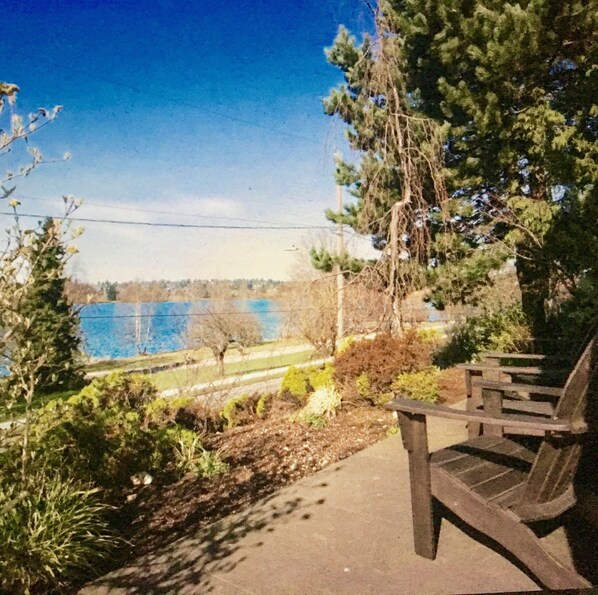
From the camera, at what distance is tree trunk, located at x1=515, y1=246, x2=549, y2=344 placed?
9.16m

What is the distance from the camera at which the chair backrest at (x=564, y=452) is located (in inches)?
77.2

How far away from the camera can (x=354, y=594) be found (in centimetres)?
235

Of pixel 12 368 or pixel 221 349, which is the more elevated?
pixel 12 368

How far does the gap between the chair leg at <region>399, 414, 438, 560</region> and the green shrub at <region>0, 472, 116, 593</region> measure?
2.07 meters

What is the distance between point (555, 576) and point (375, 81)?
8.32 metres

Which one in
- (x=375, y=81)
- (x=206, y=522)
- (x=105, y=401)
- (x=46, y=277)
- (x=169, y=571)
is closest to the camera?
(x=169, y=571)

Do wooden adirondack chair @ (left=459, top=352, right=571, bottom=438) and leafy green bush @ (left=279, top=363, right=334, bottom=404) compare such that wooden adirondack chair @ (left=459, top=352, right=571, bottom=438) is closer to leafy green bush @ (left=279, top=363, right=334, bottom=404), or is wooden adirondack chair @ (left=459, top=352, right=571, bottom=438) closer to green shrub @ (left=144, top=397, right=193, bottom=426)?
leafy green bush @ (left=279, top=363, right=334, bottom=404)

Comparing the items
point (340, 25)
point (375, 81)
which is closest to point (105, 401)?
point (375, 81)

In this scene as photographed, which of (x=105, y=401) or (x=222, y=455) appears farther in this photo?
(x=105, y=401)

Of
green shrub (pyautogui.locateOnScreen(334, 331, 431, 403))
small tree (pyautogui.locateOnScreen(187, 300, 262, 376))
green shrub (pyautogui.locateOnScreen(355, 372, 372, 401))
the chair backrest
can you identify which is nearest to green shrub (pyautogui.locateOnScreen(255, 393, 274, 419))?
green shrub (pyautogui.locateOnScreen(334, 331, 431, 403))

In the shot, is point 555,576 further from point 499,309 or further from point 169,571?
point 499,309

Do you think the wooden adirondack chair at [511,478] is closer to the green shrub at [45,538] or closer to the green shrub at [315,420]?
the green shrub at [45,538]

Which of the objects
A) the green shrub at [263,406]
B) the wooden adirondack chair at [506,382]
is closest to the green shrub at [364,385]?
the wooden adirondack chair at [506,382]

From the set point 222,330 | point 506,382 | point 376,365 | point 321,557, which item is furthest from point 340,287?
point 222,330
